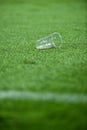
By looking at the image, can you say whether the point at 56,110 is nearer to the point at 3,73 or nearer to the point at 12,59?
the point at 3,73

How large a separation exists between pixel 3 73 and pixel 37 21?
167 inches

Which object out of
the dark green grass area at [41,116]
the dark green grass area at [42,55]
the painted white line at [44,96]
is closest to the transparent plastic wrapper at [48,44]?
the dark green grass area at [42,55]

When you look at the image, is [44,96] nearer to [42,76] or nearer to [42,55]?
[42,76]

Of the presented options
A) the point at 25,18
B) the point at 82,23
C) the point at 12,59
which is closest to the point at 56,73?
the point at 12,59

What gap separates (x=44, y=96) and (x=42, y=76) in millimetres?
568

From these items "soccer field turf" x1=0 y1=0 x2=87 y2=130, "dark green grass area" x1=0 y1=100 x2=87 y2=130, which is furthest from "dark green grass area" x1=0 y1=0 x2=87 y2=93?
"dark green grass area" x1=0 y1=100 x2=87 y2=130

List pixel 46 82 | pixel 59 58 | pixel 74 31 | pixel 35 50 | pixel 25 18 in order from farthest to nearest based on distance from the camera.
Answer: pixel 25 18, pixel 74 31, pixel 35 50, pixel 59 58, pixel 46 82

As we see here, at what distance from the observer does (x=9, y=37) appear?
578 centimetres

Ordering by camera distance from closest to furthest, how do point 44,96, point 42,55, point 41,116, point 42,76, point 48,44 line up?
point 41,116
point 44,96
point 42,76
point 42,55
point 48,44

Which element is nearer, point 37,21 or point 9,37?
point 9,37

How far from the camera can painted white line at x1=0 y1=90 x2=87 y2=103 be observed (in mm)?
2883

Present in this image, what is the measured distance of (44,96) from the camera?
9.71 feet

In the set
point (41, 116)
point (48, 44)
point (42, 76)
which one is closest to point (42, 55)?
point (48, 44)

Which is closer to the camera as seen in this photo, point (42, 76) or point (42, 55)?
point (42, 76)
